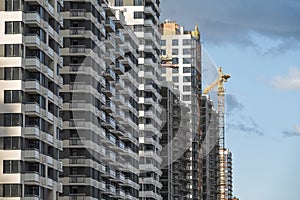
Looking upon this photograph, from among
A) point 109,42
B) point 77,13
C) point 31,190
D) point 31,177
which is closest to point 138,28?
point 109,42

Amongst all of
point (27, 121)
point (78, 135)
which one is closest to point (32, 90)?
point (27, 121)

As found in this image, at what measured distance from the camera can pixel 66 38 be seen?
150125mm

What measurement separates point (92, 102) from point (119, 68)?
2057 centimetres

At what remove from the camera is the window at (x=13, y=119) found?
393ft

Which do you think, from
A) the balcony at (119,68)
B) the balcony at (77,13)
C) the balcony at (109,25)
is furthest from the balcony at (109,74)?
the balcony at (77,13)

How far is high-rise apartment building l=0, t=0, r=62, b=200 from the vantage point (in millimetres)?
119062

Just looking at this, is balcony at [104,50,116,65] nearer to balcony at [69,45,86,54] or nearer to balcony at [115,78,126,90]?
balcony at [115,78,126,90]

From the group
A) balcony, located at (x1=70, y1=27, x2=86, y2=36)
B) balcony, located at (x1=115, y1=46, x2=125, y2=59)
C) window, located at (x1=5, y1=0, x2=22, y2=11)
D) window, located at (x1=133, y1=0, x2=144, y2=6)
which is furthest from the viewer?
window, located at (x1=133, y1=0, x2=144, y2=6)

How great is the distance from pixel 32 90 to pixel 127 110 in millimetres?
56609

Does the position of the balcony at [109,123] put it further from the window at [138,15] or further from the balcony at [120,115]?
the window at [138,15]

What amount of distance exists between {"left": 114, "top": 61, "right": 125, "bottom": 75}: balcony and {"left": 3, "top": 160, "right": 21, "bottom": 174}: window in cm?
5135

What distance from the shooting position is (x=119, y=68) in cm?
17012

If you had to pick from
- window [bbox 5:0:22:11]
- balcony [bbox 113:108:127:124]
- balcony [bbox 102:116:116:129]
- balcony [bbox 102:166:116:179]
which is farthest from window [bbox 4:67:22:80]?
balcony [bbox 113:108:127:124]

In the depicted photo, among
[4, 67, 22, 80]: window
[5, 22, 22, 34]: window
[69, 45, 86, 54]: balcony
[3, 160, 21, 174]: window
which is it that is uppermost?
[69, 45, 86, 54]: balcony
